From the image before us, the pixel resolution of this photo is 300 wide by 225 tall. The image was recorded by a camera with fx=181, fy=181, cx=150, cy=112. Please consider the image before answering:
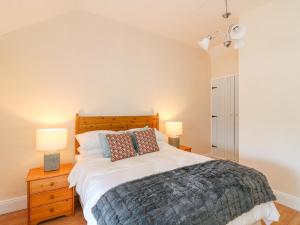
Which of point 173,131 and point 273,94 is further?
point 173,131

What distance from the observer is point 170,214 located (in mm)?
1148

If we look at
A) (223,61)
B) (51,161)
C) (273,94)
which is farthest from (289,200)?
(51,161)

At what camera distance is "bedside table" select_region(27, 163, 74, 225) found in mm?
1976

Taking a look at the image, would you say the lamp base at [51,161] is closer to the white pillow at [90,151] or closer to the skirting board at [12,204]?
the white pillow at [90,151]

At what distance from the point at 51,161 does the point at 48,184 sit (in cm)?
28

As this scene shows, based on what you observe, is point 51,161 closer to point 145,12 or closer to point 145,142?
point 145,142

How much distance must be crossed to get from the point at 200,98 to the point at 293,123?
2028mm

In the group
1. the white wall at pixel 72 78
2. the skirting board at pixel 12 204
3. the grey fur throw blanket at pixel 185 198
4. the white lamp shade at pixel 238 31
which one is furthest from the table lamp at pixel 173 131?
the skirting board at pixel 12 204

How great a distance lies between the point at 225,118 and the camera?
407 cm

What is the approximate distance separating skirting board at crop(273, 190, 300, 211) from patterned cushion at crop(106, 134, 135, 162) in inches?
82.9

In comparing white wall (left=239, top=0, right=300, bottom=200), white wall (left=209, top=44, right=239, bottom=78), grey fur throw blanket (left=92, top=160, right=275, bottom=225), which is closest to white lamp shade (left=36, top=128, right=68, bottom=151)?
grey fur throw blanket (left=92, top=160, right=275, bottom=225)

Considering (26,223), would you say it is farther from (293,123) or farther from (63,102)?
(293,123)

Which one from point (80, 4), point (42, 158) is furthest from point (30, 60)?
point (42, 158)

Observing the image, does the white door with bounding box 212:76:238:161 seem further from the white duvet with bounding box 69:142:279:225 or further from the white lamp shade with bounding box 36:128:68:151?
the white lamp shade with bounding box 36:128:68:151
